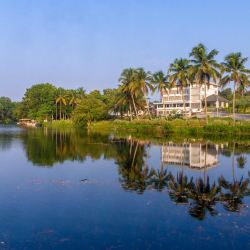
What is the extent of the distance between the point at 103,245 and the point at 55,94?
122 meters

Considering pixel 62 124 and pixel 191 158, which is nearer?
pixel 191 158

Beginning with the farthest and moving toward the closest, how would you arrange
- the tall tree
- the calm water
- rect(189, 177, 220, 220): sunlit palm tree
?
the tall tree, rect(189, 177, 220, 220): sunlit palm tree, the calm water

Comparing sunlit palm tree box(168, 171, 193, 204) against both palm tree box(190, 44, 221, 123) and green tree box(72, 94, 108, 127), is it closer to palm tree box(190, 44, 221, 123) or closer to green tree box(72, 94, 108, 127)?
palm tree box(190, 44, 221, 123)

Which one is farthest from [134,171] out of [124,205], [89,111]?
[89,111]

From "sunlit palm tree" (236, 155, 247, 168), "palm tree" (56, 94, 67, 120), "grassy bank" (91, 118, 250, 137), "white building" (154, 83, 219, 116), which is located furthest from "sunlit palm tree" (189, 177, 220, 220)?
"palm tree" (56, 94, 67, 120)

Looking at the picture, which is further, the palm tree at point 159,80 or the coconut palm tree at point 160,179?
the palm tree at point 159,80

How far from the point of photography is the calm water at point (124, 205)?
11641 millimetres

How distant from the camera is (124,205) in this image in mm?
15781

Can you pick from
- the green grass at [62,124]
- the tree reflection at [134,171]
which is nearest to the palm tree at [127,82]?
the green grass at [62,124]

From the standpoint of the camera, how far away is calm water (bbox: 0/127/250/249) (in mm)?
11641

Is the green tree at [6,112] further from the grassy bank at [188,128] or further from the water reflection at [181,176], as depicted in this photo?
the water reflection at [181,176]

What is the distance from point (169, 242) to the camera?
11422mm

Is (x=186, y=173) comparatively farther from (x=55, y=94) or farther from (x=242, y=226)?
(x=55, y=94)

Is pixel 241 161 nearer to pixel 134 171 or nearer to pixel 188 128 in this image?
pixel 134 171
